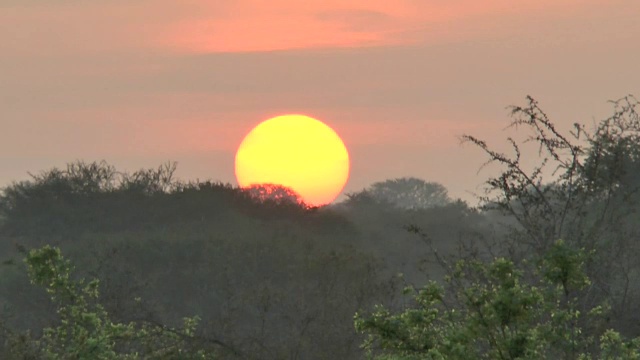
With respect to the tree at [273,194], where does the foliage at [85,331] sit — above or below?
below

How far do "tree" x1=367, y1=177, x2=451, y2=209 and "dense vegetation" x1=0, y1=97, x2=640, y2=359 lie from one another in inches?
1648

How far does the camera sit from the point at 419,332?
41.4 feet

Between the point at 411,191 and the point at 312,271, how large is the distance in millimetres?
92414

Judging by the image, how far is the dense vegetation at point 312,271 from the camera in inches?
492

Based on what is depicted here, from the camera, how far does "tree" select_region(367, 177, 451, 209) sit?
133000mm

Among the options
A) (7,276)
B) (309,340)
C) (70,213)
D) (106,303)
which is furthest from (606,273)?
(70,213)

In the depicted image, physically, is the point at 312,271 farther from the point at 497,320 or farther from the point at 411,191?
the point at 411,191

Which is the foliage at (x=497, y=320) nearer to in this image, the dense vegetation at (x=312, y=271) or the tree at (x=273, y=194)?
the dense vegetation at (x=312, y=271)

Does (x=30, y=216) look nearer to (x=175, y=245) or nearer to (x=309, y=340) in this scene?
(x=175, y=245)

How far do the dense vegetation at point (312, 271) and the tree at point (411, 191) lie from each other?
1648 inches

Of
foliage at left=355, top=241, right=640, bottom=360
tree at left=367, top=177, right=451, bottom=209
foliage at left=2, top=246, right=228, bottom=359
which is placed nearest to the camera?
foliage at left=355, top=241, right=640, bottom=360

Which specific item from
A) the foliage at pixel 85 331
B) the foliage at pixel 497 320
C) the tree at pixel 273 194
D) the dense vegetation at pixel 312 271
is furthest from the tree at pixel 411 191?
the foliage at pixel 497 320

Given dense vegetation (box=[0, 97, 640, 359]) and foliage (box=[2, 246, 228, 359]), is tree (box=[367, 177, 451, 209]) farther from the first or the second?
foliage (box=[2, 246, 228, 359])

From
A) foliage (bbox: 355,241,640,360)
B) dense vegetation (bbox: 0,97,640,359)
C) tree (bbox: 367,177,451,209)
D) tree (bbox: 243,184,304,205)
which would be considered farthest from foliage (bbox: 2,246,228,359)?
tree (bbox: 367,177,451,209)
